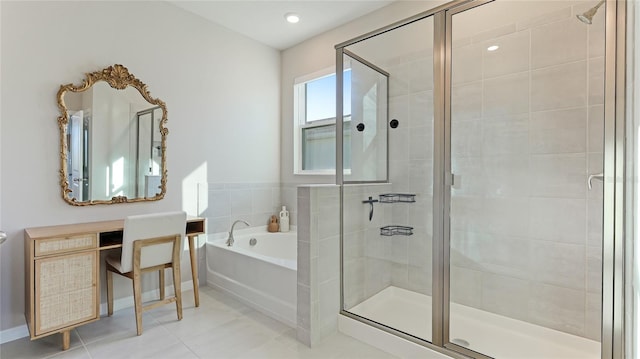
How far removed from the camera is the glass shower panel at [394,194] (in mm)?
2361

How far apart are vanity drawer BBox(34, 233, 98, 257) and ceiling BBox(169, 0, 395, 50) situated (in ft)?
7.08

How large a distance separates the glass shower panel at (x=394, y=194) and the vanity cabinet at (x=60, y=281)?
170 centimetres

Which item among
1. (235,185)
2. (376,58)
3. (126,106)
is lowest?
(235,185)

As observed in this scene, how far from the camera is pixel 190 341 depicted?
83.4 inches

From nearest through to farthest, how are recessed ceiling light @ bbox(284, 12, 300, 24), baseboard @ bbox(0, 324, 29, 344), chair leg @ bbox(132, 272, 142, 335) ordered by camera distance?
baseboard @ bbox(0, 324, 29, 344) → chair leg @ bbox(132, 272, 142, 335) → recessed ceiling light @ bbox(284, 12, 300, 24)

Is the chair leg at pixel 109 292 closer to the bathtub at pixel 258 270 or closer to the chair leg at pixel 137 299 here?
the chair leg at pixel 137 299

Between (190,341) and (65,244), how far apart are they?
1000mm

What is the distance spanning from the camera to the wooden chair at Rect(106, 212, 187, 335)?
2.16 meters

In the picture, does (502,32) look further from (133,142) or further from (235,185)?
(133,142)

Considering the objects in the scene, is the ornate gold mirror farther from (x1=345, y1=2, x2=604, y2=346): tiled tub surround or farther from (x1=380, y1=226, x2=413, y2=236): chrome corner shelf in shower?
(x1=380, y1=226, x2=413, y2=236): chrome corner shelf in shower

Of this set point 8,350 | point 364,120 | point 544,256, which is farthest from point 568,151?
point 8,350

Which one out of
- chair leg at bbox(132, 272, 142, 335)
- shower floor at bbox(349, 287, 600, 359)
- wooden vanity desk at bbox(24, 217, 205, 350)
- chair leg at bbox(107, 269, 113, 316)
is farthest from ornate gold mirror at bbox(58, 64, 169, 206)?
shower floor at bbox(349, 287, 600, 359)

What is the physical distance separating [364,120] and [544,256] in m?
1.64

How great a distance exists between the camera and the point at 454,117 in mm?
2188
